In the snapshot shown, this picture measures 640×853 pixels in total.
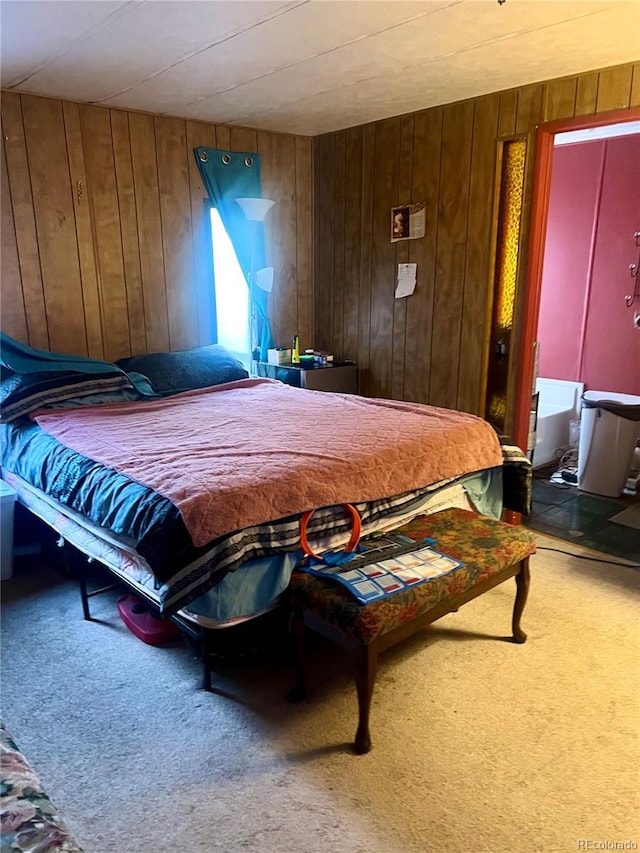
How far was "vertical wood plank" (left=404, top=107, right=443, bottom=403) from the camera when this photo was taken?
11.6ft

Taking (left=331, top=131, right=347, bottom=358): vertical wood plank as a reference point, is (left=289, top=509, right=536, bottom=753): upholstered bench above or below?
below

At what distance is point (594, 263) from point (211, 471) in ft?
12.0

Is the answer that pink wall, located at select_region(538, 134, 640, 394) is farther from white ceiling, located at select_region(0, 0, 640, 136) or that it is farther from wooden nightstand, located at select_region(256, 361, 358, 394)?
wooden nightstand, located at select_region(256, 361, 358, 394)

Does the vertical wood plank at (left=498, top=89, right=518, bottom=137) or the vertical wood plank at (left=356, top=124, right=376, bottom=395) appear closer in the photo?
the vertical wood plank at (left=498, top=89, right=518, bottom=137)

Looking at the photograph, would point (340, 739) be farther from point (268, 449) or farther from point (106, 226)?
point (106, 226)

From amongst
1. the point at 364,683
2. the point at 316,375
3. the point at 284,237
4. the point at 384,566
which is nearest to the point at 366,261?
the point at 284,237

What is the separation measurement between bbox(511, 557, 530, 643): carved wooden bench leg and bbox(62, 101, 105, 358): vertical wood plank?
2.60 meters

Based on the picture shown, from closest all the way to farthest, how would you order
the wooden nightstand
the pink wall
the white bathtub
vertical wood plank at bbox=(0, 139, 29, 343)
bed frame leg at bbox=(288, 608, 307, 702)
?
1. bed frame leg at bbox=(288, 608, 307, 702)
2. vertical wood plank at bbox=(0, 139, 29, 343)
3. the wooden nightstand
4. the pink wall
5. the white bathtub

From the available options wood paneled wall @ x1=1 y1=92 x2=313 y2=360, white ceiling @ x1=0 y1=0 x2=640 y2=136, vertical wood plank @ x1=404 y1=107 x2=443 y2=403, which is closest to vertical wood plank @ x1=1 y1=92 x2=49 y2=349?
wood paneled wall @ x1=1 y1=92 x2=313 y2=360

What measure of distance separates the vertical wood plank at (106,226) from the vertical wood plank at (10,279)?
0.43 meters

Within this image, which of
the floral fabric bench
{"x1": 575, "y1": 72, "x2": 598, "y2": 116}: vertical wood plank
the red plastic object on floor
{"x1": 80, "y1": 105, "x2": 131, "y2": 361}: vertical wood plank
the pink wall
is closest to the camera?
the floral fabric bench

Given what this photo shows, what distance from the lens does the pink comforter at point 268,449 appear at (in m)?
1.86

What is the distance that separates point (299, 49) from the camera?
2.58m

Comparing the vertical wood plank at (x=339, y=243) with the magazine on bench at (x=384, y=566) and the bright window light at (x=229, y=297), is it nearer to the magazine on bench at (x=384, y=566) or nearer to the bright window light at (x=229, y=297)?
the bright window light at (x=229, y=297)
